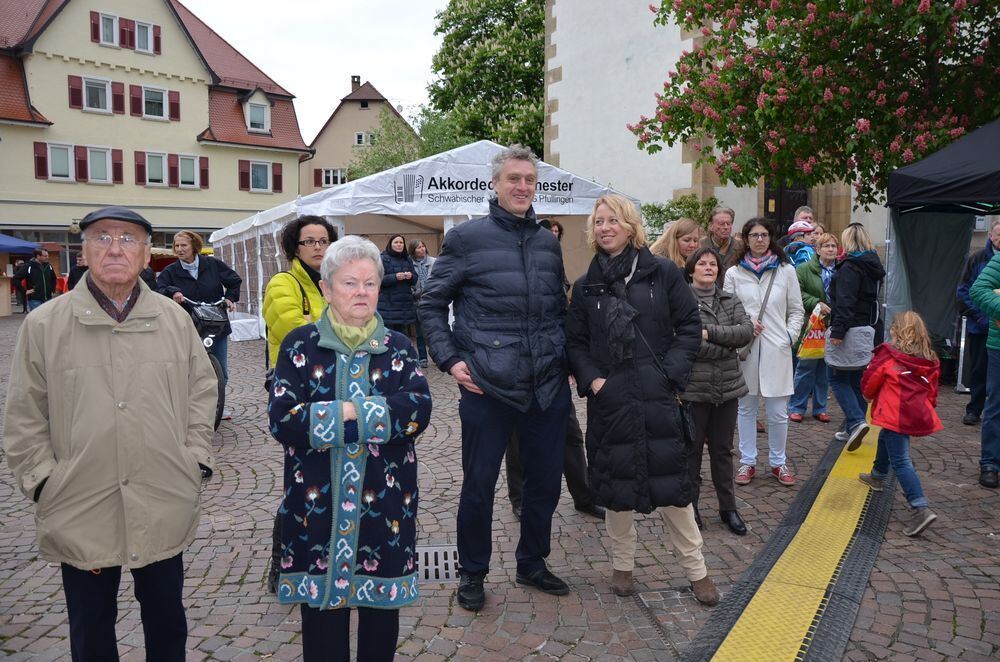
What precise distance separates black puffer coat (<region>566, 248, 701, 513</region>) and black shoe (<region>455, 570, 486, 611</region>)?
2.31 feet

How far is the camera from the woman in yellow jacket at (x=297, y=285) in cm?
366

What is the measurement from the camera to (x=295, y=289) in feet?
12.3

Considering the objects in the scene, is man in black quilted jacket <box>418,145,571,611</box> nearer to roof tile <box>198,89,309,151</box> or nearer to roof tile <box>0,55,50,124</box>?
roof tile <box>0,55,50,124</box>

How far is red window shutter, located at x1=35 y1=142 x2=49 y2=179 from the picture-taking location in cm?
3081

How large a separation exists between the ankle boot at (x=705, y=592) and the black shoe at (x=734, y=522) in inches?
39.1

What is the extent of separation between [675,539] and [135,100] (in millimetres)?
35232

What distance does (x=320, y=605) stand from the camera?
261 cm

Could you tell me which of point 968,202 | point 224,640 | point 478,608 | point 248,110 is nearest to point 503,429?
point 478,608

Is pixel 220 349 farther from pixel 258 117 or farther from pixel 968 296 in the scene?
pixel 258 117

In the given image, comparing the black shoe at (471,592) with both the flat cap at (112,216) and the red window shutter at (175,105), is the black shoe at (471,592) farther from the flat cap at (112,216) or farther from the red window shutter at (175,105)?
the red window shutter at (175,105)

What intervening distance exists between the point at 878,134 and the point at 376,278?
8289mm

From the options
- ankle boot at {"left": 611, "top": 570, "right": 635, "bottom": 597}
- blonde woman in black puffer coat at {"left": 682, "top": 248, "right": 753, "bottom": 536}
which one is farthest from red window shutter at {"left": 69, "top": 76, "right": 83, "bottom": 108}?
ankle boot at {"left": 611, "top": 570, "right": 635, "bottom": 597}

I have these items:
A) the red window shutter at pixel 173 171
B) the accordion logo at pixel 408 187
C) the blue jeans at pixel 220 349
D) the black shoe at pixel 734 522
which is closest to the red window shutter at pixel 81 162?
the red window shutter at pixel 173 171

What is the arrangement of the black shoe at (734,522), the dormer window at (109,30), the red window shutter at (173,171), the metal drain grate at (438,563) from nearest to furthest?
1. the metal drain grate at (438,563)
2. the black shoe at (734,522)
3. the dormer window at (109,30)
4. the red window shutter at (173,171)
